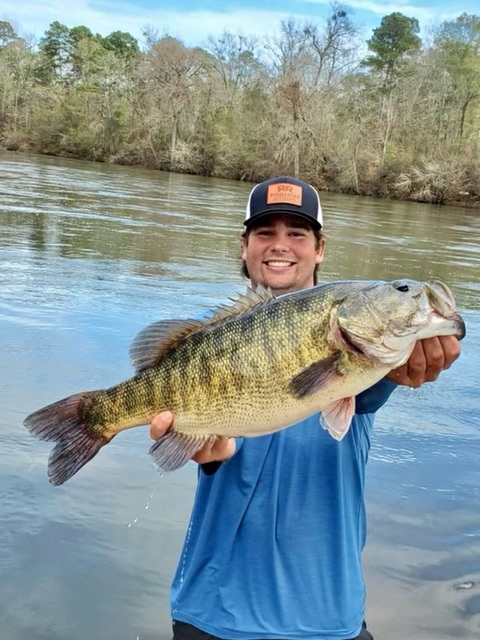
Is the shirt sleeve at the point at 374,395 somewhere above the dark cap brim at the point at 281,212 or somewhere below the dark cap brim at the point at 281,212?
below

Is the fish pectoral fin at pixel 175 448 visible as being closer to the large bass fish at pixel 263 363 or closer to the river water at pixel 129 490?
the large bass fish at pixel 263 363

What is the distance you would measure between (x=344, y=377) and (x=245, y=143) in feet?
175

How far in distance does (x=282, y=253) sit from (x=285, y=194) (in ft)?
0.90

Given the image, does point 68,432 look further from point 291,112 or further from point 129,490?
point 291,112

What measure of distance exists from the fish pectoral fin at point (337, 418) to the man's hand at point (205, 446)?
37 centimetres

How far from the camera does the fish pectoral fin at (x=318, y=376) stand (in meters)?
2.23

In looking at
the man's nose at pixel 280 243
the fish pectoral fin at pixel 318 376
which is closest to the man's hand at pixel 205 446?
the fish pectoral fin at pixel 318 376

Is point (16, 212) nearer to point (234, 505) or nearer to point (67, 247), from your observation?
point (67, 247)

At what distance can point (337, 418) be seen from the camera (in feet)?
7.59

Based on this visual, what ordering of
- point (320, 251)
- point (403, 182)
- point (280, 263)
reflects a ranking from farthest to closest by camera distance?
point (403, 182), point (320, 251), point (280, 263)

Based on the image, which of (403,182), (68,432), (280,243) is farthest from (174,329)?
(403,182)

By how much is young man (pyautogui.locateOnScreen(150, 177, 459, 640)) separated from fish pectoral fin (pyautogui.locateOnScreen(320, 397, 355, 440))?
0.25 metres

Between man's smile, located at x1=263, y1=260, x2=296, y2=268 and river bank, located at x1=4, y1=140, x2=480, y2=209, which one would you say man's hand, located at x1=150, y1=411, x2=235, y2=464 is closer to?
man's smile, located at x1=263, y1=260, x2=296, y2=268

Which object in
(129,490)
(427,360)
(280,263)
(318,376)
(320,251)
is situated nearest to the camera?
(318,376)
